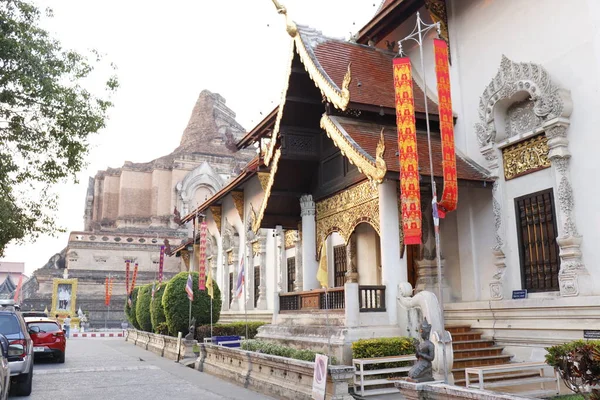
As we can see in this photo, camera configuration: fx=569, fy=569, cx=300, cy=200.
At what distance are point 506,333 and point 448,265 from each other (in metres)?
2.22

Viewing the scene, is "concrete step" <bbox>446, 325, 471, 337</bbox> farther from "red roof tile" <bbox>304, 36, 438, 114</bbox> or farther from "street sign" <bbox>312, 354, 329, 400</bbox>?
"red roof tile" <bbox>304, 36, 438, 114</bbox>

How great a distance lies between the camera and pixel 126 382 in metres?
11.8

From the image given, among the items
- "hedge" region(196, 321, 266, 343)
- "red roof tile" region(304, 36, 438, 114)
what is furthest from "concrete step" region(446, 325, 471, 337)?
"hedge" region(196, 321, 266, 343)

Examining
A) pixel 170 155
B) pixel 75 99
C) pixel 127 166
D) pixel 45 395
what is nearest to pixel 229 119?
pixel 170 155

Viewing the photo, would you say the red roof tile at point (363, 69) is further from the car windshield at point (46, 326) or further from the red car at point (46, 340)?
the car windshield at point (46, 326)

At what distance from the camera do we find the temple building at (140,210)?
138 feet

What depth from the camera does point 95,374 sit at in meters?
13.2

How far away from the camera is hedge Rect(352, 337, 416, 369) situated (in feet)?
29.8

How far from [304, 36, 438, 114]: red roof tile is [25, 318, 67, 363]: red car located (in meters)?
10.7

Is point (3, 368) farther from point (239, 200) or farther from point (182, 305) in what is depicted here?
point (239, 200)

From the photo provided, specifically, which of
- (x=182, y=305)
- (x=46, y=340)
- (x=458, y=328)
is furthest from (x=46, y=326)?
(x=458, y=328)

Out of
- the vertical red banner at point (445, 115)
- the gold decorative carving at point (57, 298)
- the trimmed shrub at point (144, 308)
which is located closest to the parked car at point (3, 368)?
the vertical red banner at point (445, 115)

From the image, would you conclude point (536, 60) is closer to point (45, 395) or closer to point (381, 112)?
point (381, 112)

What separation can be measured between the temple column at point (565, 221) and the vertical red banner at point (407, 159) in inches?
92.3
